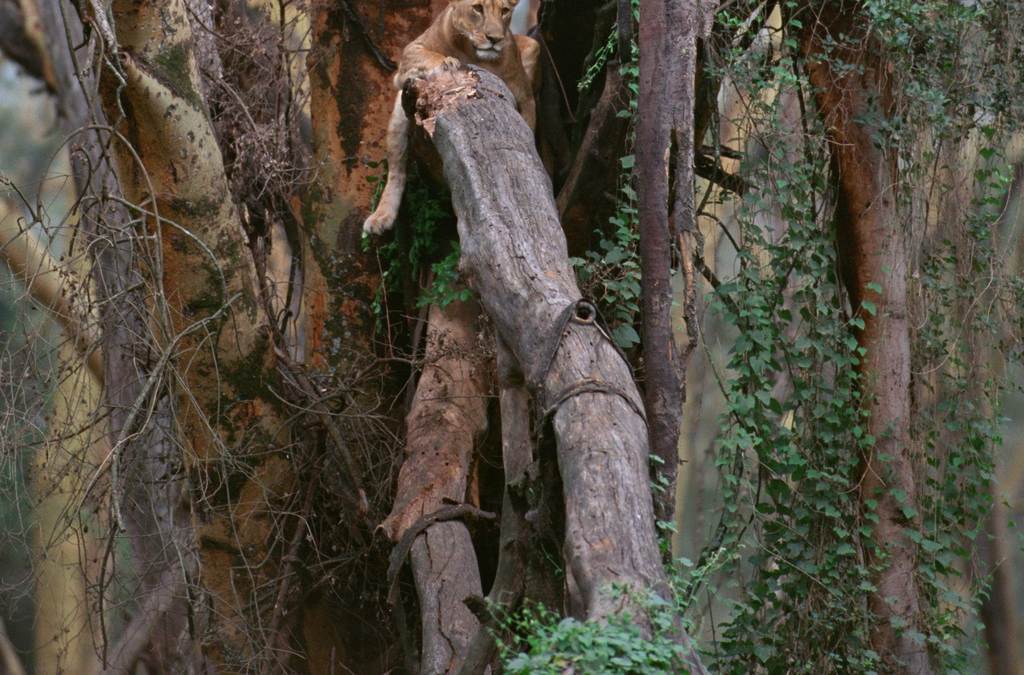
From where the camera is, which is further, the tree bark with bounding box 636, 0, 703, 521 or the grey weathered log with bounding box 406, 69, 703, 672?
the tree bark with bounding box 636, 0, 703, 521

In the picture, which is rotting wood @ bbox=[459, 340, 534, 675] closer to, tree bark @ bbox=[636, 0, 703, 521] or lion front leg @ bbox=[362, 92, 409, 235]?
tree bark @ bbox=[636, 0, 703, 521]

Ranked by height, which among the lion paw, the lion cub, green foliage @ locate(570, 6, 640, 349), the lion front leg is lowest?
green foliage @ locate(570, 6, 640, 349)

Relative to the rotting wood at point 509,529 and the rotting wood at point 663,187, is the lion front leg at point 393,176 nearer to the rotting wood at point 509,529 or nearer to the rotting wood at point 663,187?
the rotting wood at point 663,187

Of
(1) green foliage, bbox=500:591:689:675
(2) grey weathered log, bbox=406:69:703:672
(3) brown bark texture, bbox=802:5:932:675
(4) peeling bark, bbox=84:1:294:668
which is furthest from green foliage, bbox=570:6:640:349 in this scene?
(1) green foliage, bbox=500:591:689:675

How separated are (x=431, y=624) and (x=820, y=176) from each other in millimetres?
2879

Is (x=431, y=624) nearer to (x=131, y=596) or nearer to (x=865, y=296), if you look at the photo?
(x=131, y=596)

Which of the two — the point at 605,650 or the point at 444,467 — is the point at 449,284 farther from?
the point at 605,650

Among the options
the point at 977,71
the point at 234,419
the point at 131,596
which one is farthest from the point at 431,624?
the point at 977,71

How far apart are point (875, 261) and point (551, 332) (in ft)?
9.18

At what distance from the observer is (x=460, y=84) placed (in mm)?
5023

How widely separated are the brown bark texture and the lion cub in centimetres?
138

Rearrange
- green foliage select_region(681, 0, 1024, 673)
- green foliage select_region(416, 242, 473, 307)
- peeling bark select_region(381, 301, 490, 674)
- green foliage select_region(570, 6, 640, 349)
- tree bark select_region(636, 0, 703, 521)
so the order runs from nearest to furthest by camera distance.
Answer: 1. tree bark select_region(636, 0, 703, 521)
2. peeling bark select_region(381, 301, 490, 674)
3. green foliage select_region(570, 6, 640, 349)
4. green foliage select_region(416, 242, 473, 307)
5. green foliage select_region(681, 0, 1024, 673)

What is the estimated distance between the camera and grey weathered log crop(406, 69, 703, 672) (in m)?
3.31

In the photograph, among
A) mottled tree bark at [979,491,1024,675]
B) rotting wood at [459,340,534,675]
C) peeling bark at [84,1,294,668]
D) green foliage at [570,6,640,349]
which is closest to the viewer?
rotting wood at [459,340,534,675]
